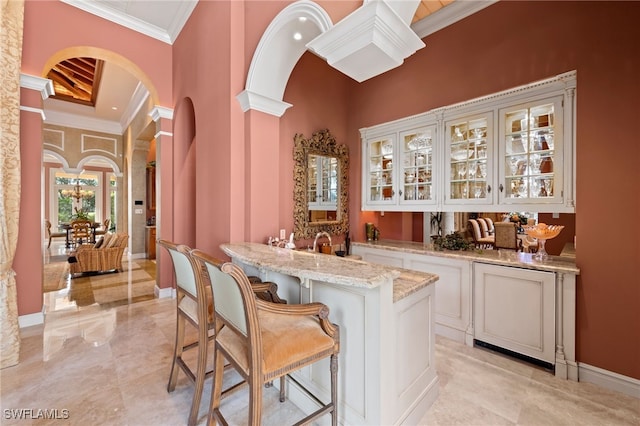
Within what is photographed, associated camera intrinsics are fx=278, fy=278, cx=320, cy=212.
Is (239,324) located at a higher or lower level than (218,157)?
lower

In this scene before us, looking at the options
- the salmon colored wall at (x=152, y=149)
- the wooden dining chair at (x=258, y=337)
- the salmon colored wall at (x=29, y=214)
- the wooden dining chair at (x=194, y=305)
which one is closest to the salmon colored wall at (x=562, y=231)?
the wooden dining chair at (x=258, y=337)

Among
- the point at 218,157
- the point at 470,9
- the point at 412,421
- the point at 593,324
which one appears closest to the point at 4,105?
the point at 218,157

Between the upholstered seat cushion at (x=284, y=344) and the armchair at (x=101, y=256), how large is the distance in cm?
532

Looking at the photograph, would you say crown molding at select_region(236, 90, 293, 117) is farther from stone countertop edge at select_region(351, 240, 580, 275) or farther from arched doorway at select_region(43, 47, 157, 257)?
arched doorway at select_region(43, 47, 157, 257)

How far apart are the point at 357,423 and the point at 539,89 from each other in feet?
9.65

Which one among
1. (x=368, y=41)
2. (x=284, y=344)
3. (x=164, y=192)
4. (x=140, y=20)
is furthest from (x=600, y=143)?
(x=140, y=20)

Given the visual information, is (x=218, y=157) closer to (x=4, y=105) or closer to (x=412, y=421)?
(x=4, y=105)

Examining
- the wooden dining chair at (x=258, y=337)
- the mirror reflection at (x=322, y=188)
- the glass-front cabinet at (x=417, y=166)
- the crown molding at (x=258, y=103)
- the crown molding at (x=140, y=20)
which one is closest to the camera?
the wooden dining chair at (x=258, y=337)

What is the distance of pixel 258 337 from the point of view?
1.19 meters

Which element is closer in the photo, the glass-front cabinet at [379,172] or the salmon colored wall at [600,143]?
the salmon colored wall at [600,143]

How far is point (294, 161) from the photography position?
3506 mm

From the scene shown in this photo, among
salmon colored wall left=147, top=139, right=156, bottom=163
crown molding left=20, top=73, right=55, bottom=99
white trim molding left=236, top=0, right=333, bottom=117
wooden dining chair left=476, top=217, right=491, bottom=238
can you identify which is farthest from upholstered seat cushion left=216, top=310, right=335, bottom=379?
salmon colored wall left=147, top=139, right=156, bottom=163

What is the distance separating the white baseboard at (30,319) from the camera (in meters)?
3.00

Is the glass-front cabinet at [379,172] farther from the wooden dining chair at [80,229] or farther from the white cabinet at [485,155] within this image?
the wooden dining chair at [80,229]
